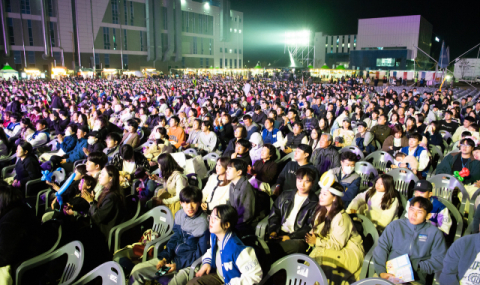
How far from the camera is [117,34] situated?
47.0 meters

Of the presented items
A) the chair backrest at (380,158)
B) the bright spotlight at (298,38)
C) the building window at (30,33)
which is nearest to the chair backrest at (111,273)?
the chair backrest at (380,158)

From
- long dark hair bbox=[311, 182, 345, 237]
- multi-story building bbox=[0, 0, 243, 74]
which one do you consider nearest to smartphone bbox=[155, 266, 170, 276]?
long dark hair bbox=[311, 182, 345, 237]

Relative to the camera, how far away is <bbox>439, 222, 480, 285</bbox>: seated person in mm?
2266

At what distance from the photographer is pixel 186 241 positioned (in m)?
2.94

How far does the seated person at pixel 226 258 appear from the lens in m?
2.25

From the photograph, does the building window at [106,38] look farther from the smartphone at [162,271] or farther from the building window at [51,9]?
the smartphone at [162,271]

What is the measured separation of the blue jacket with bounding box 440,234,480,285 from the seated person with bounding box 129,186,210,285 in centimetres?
194

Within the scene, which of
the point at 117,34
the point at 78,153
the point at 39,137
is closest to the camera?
the point at 78,153

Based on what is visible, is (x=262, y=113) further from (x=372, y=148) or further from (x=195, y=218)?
(x=195, y=218)

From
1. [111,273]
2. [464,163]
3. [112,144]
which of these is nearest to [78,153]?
[112,144]

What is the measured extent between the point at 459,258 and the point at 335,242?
90 centimetres

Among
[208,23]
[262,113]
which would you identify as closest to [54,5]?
[208,23]

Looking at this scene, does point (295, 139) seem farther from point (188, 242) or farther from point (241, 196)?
point (188, 242)

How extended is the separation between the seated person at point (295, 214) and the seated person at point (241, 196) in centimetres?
24
